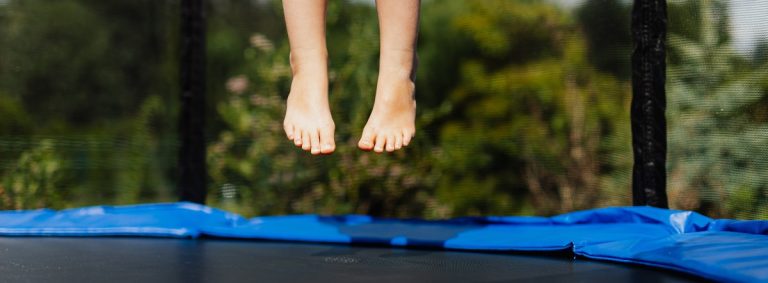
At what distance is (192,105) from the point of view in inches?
133

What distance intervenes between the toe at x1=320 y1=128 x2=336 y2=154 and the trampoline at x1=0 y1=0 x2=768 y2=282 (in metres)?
0.26

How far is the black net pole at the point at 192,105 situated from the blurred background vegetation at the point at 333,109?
16.5 inches

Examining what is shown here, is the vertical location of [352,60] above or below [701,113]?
above

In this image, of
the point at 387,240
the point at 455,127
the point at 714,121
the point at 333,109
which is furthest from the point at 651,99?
the point at 333,109

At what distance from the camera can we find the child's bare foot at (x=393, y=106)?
199 centimetres

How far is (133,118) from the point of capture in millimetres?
3789

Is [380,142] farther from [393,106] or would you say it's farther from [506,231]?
[506,231]

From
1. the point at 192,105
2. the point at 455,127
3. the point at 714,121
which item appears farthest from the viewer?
the point at 455,127

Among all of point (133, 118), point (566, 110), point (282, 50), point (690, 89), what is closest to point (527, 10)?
point (566, 110)

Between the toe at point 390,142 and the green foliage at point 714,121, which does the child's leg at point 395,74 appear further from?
the green foliage at point 714,121

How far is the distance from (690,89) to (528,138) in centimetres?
65

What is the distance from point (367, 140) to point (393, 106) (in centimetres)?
11

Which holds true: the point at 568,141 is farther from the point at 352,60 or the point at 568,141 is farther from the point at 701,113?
the point at 352,60

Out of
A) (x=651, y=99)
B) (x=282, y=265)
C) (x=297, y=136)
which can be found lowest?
(x=282, y=265)
